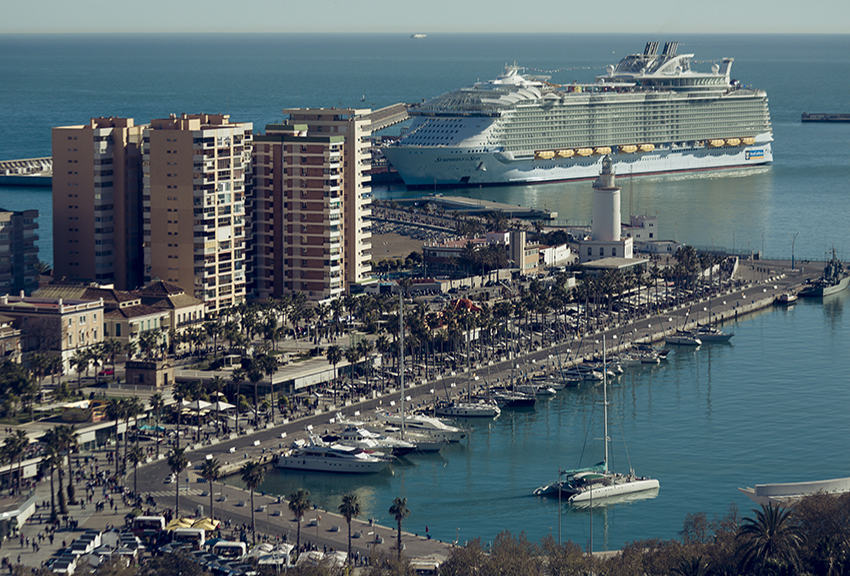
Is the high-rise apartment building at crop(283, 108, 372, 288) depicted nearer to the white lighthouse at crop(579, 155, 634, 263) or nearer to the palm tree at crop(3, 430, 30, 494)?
the white lighthouse at crop(579, 155, 634, 263)

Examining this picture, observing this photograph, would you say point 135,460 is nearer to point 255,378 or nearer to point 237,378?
point 237,378

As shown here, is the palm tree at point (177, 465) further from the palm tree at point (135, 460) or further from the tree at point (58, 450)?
the tree at point (58, 450)

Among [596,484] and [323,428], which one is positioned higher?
[323,428]

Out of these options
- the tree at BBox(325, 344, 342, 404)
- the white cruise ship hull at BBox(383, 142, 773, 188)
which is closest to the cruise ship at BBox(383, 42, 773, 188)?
the white cruise ship hull at BBox(383, 142, 773, 188)

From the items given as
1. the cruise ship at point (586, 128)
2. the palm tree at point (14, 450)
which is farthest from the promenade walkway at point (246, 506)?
the cruise ship at point (586, 128)

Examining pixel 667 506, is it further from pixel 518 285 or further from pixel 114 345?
pixel 518 285

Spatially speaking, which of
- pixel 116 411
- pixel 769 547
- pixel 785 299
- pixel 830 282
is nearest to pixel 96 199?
pixel 116 411
